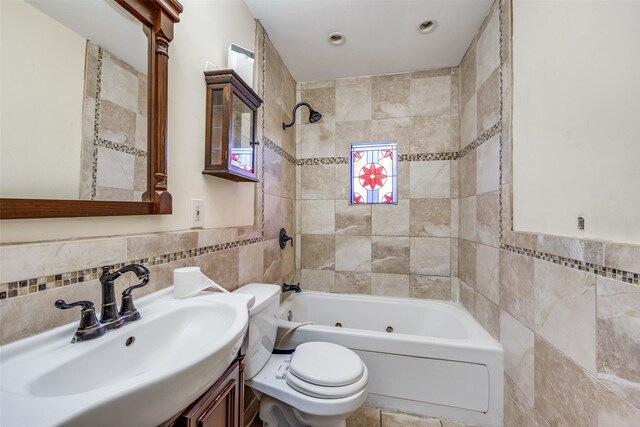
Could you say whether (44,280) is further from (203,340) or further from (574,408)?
(574,408)

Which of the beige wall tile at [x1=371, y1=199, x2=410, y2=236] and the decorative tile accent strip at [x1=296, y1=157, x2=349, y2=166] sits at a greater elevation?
the decorative tile accent strip at [x1=296, y1=157, x2=349, y2=166]

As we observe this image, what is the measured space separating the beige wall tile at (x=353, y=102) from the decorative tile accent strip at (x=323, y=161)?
1.23 feet

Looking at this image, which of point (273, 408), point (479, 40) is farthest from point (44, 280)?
point (479, 40)

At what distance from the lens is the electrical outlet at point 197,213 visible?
115 cm

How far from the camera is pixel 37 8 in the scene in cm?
63

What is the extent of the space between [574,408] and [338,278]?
1647 millimetres

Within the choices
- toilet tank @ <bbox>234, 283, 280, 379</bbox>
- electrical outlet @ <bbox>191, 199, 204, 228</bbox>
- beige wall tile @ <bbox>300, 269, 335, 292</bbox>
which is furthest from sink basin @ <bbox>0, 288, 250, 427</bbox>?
beige wall tile @ <bbox>300, 269, 335, 292</bbox>

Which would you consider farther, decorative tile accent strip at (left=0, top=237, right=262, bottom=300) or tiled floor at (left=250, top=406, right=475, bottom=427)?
tiled floor at (left=250, top=406, right=475, bottom=427)

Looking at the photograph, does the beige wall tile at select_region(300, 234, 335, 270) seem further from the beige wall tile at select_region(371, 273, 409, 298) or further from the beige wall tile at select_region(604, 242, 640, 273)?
the beige wall tile at select_region(604, 242, 640, 273)

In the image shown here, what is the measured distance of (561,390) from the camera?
38.8 inches

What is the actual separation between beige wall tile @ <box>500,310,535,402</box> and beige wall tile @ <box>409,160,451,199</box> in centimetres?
108

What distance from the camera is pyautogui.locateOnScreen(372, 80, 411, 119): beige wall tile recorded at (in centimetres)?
227

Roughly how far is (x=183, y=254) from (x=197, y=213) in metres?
0.20

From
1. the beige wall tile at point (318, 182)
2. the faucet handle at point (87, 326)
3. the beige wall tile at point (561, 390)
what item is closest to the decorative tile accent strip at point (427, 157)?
the beige wall tile at point (318, 182)
